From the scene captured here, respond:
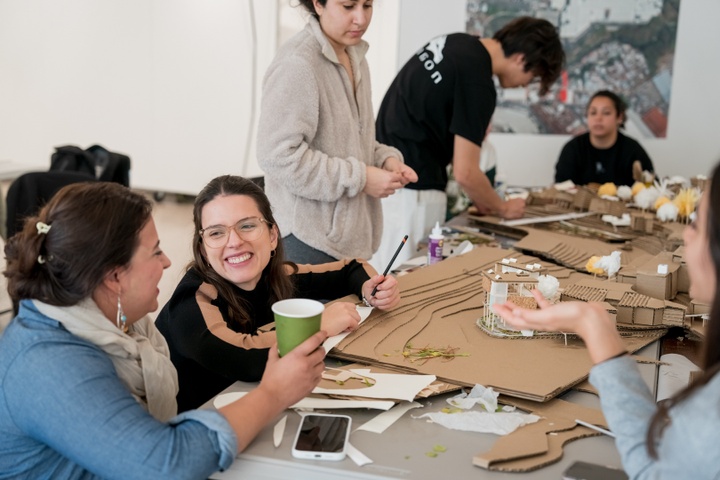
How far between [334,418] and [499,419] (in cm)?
30

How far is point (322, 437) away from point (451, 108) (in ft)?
6.78

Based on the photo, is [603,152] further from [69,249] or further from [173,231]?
[69,249]

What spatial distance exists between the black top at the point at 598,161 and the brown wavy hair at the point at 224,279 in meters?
3.28

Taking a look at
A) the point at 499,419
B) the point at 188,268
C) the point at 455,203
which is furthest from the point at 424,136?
the point at 499,419

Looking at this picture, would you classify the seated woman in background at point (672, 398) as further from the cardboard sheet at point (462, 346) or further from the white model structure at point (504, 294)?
the white model structure at point (504, 294)

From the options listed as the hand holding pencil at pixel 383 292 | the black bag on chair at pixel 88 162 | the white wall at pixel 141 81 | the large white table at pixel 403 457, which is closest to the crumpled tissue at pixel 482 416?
the large white table at pixel 403 457

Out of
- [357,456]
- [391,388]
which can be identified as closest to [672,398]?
[357,456]

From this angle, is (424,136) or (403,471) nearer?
(403,471)

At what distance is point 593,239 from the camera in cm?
303

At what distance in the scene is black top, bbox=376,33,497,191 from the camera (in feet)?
10.1

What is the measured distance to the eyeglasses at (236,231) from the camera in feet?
6.07

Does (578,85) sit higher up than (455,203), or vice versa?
(578,85)

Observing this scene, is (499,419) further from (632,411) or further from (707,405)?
(707,405)

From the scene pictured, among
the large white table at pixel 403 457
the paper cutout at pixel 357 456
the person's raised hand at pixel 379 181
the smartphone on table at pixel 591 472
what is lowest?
the large white table at pixel 403 457
